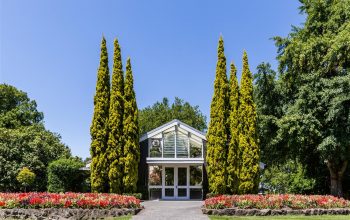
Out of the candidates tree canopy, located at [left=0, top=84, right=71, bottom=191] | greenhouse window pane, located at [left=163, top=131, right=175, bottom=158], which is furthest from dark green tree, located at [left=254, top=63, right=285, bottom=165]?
tree canopy, located at [left=0, top=84, right=71, bottom=191]

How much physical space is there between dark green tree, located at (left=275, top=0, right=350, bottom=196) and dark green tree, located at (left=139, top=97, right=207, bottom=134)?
27950 mm

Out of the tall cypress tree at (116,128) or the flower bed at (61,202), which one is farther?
the tall cypress tree at (116,128)

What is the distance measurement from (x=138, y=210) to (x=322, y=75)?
1349 centimetres

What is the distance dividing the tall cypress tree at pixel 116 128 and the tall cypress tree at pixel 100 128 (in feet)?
1.17

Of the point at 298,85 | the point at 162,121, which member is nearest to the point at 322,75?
the point at 298,85

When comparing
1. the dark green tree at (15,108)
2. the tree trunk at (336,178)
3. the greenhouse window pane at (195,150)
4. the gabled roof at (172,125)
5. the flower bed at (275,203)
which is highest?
the dark green tree at (15,108)

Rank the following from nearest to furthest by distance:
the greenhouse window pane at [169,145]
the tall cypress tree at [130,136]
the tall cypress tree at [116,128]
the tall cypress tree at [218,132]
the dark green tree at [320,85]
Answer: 1. the dark green tree at [320,85]
2. the tall cypress tree at [218,132]
3. the tall cypress tree at [116,128]
4. the tall cypress tree at [130,136]
5. the greenhouse window pane at [169,145]

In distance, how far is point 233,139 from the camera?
2127 cm

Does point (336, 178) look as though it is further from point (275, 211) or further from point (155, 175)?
point (155, 175)

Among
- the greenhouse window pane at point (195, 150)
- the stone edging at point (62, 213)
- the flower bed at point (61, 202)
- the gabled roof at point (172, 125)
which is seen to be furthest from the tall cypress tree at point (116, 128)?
the stone edging at point (62, 213)

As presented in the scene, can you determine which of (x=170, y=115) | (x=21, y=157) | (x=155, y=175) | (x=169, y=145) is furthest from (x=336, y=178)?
(x=170, y=115)

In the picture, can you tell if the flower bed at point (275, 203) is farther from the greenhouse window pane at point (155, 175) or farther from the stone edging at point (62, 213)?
the greenhouse window pane at point (155, 175)

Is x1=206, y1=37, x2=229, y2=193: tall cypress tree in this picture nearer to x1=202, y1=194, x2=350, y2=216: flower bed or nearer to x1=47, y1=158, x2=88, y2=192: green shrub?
x1=202, y1=194, x2=350, y2=216: flower bed

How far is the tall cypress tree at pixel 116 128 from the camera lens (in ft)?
69.3
